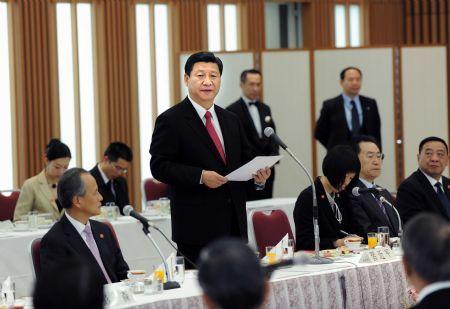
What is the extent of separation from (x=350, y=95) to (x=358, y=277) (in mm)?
4503

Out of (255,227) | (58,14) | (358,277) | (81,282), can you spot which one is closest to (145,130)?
(58,14)

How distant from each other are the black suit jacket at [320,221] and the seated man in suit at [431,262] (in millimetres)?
2603

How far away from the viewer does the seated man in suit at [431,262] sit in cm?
221

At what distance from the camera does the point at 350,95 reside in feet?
27.8

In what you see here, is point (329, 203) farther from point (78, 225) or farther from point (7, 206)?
point (7, 206)

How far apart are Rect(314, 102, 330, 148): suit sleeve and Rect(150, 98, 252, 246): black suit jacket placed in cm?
432

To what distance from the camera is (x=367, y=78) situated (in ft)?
30.5

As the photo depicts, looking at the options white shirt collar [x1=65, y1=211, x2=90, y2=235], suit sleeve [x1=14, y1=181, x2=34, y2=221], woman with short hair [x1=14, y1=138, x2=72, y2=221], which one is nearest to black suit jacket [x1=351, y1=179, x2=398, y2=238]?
white shirt collar [x1=65, y1=211, x2=90, y2=235]

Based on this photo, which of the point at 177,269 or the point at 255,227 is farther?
the point at 255,227

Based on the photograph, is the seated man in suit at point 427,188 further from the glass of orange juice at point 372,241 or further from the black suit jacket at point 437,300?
the black suit jacket at point 437,300

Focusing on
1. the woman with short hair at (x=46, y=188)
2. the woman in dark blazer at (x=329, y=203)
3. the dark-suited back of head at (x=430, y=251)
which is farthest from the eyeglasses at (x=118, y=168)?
the dark-suited back of head at (x=430, y=251)

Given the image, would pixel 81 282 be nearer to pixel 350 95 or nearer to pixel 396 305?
pixel 396 305

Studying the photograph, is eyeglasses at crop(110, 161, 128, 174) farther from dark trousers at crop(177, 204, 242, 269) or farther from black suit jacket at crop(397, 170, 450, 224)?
dark trousers at crop(177, 204, 242, 269)

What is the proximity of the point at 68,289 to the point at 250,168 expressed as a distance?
2.25 m
